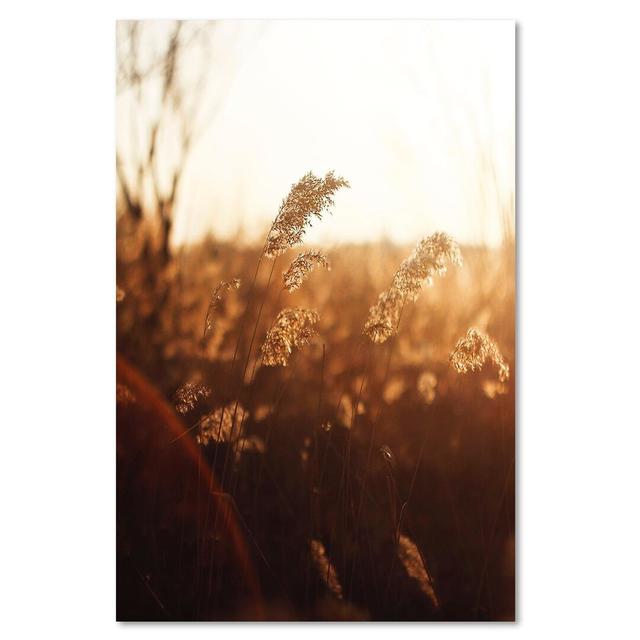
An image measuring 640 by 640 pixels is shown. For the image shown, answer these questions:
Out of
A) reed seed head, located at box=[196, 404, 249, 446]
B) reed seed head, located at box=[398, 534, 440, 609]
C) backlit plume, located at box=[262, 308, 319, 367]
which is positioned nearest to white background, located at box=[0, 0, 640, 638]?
reed seed head, located at box=[398, 534, 440, 609]

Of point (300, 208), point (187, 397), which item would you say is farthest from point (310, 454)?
point (300, 208)

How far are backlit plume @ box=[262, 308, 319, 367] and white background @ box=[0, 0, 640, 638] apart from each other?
47 centimetres

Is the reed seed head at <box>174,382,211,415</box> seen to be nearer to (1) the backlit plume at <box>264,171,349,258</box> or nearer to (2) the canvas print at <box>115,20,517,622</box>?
(2) the canvas print at <box>115,20,517,622</box>

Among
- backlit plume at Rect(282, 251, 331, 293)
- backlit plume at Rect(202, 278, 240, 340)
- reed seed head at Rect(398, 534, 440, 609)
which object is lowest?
reed seed head at Rect(398, 534, 440, 609)

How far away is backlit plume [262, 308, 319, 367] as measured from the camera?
1787mm

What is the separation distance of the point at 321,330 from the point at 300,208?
36 cm

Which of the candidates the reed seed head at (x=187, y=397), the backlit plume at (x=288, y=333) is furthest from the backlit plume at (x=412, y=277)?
the reed seed head at (x=187, y=397)

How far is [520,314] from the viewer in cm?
182

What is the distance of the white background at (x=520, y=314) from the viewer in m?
1.81
